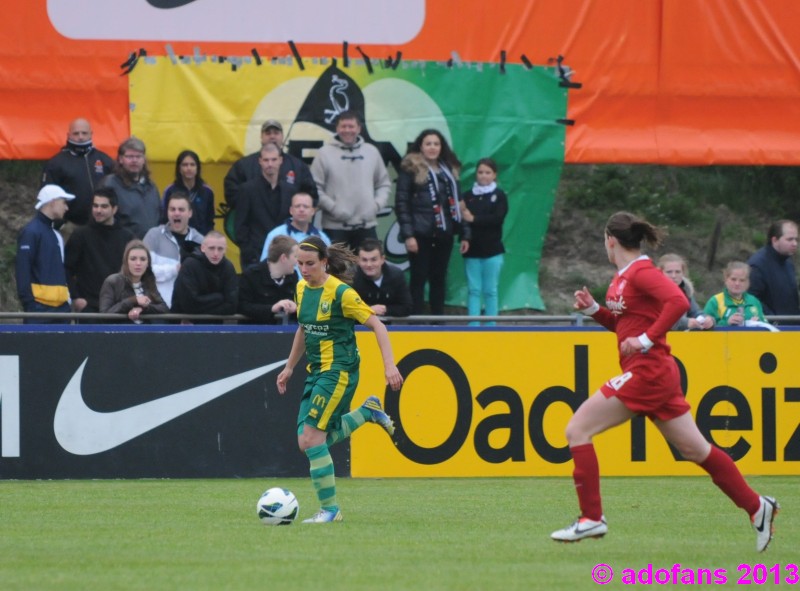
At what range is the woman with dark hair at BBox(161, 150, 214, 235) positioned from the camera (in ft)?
50.2

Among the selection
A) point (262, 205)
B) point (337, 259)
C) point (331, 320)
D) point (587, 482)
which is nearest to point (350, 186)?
point (262, 205)

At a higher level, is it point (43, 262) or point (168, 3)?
point (168, 3)

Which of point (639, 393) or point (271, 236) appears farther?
point (271, 236)

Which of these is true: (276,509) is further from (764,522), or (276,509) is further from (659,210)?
(659,210)

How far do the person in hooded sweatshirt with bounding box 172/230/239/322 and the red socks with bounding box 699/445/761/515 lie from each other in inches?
264

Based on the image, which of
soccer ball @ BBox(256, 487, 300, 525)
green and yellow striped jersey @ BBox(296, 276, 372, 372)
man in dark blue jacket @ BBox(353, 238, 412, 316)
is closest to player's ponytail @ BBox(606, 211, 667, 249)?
green and yellow striped jersey @ BBox(296, 276, 372, 372)

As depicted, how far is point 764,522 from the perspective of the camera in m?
8.09

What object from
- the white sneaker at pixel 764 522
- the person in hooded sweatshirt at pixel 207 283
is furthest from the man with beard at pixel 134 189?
the white sneaker at pixel 764 522

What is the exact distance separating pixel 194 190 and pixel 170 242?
3.39ft

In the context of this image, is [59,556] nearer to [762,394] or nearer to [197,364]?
[197,364]

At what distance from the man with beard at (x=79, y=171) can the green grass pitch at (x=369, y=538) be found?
3.61 metres

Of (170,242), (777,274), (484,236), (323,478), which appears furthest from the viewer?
(484,236)

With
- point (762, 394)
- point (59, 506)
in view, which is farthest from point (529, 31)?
point (59, 506)

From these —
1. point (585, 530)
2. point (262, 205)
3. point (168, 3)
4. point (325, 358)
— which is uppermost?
point (168, 3)
